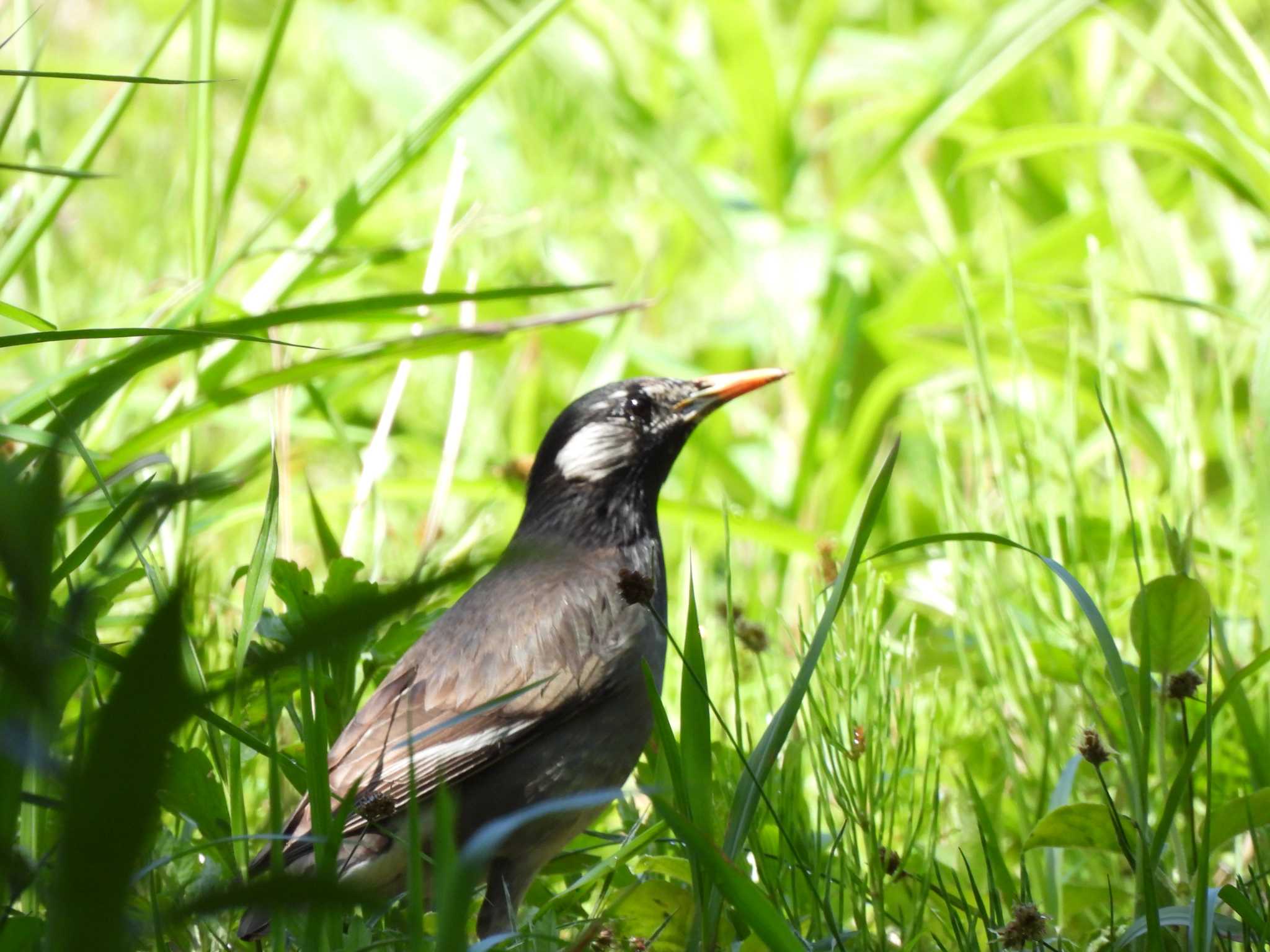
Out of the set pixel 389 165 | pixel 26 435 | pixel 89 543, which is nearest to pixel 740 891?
pixel 89 543

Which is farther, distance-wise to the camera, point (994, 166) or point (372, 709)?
point (994, 166)

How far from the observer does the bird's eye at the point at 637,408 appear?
9.66ft

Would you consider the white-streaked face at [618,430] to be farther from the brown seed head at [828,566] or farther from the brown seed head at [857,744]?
the brown seed head at [857,744]

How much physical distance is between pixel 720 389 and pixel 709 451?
29.9 inches

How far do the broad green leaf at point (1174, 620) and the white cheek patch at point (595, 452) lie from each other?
1.42 metres

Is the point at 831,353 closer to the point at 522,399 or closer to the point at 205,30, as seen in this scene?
the point at 522,399

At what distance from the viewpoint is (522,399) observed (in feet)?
12.9

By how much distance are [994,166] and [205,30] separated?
296 centimetres

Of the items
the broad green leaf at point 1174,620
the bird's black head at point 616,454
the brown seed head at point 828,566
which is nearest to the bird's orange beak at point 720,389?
the bird's black head at point 616,454

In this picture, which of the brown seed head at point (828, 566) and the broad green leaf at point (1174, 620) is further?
the brown seed head at point (828, 566)

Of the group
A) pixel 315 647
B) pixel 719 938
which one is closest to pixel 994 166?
pixel 719 938

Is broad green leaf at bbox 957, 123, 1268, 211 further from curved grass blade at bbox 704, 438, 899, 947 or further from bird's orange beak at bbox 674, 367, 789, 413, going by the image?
curved grass blade at bbox 704, 438, 899, 947

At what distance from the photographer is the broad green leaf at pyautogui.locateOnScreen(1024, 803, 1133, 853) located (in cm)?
159

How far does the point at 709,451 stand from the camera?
3.73m
